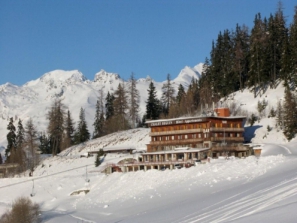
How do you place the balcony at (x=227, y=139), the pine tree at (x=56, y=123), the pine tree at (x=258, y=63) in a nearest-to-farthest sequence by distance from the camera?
the balcony at (x=227, y=139) → the pine tree at (x=258, y=63) → the pine tree at (x=56, y=123)

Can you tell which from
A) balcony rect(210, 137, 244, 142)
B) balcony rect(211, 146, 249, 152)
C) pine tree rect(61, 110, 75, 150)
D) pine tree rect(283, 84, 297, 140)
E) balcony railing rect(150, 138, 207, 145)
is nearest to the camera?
balcony rect(211, 146, 249, 152)

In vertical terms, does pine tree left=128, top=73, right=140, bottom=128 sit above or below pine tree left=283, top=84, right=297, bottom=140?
above

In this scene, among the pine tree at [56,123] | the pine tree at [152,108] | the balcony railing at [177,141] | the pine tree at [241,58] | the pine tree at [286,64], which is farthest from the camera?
the pine tree at [152,108]

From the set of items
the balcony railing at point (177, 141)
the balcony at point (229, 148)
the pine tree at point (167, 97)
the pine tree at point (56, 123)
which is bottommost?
the balcony at point (229, 148)

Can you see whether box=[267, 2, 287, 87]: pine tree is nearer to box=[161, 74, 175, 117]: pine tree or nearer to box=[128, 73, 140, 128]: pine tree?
box=[161, 74, 175, 117]: pine tree

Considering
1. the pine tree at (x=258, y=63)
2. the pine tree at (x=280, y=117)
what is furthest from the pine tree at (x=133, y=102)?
the pine tree at (x=280, y=117)

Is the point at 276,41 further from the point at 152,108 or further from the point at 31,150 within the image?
the point at 31,150

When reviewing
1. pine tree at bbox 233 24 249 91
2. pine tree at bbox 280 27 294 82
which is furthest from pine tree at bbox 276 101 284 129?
pine tree at bbox 233 24 249 91

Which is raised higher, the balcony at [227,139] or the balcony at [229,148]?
the balcony at [227,139]

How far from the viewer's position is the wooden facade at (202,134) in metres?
63.2

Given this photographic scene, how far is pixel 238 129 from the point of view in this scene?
218 ft

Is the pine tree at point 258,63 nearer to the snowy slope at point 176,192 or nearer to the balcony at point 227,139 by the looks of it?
the balcony at point 227,139

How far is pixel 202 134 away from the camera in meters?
65.2

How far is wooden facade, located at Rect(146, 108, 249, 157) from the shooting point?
6325 centimetres
